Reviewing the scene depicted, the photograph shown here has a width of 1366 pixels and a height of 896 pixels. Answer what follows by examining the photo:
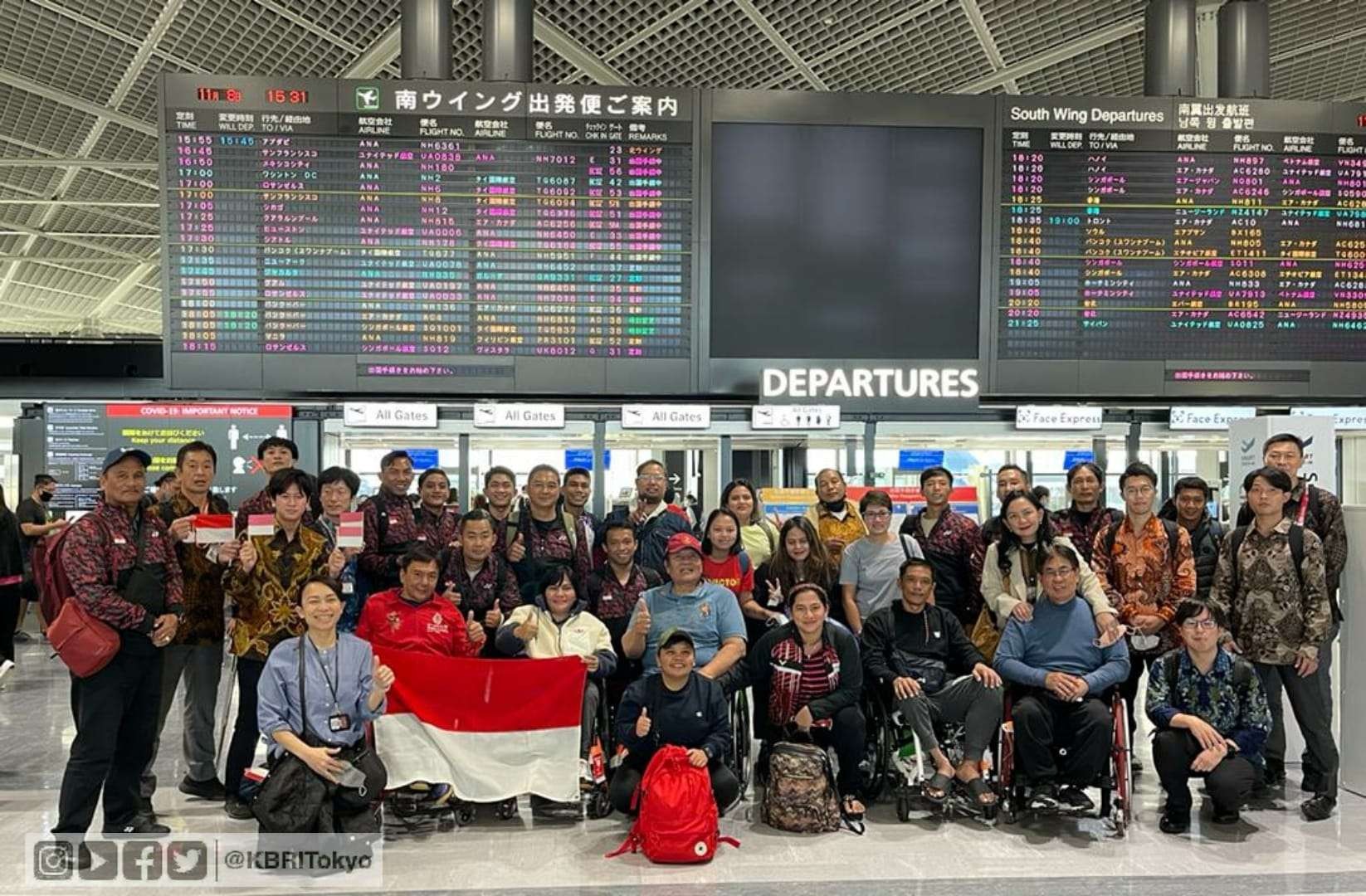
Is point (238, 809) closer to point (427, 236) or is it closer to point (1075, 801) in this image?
point (427, 236)

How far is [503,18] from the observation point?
218 inches

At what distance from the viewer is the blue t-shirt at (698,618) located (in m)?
4.52

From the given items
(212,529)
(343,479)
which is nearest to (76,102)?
(343,479)

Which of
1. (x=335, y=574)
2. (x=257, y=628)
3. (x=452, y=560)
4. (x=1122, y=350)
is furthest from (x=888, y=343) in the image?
(x=257, y=628)

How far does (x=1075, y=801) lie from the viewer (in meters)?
4.29

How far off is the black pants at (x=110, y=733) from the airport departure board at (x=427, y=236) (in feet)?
5.90

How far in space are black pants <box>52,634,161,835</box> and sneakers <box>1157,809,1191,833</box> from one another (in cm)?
439

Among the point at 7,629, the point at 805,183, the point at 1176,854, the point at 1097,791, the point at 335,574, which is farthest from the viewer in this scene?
the point at 7,629

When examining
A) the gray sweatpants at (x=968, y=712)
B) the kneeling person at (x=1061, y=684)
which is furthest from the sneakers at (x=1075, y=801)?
the gray sweatpants at (x=968, y=712)

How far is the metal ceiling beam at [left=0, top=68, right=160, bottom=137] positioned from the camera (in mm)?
7219

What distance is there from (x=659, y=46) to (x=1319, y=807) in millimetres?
6171

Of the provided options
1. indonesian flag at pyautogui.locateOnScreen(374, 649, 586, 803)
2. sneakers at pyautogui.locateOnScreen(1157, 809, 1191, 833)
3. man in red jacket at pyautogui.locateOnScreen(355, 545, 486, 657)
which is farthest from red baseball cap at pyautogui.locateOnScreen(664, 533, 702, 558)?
sneakers at pyautogui.locateOnScreen(1157, 809, 1191, 833)

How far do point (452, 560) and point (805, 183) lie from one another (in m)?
2.87

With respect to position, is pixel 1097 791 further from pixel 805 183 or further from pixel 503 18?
pixel 503 18
